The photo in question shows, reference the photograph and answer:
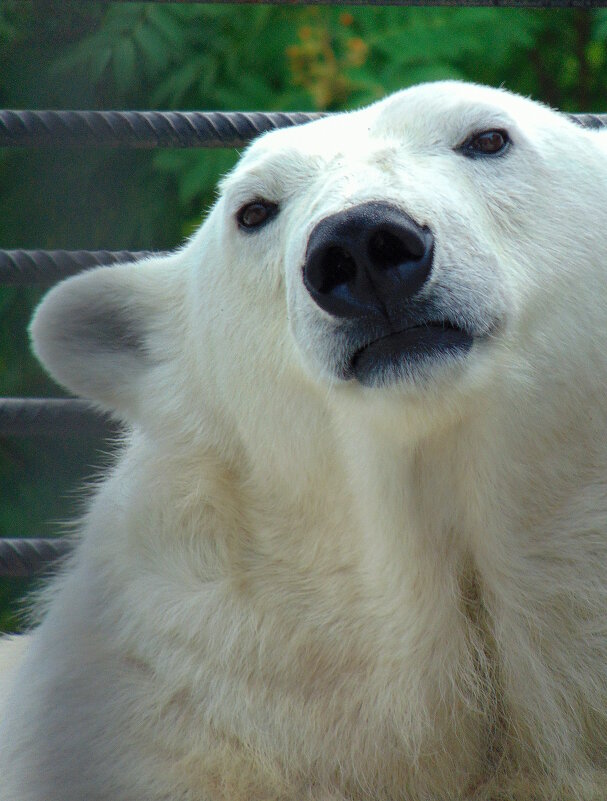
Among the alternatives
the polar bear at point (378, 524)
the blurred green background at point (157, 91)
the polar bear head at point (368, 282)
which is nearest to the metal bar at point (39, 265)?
the polar bear head at point (368, 282)

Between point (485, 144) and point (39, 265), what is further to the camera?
point (39, 265)

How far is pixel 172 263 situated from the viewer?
2469 millimetres

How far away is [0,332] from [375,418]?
3.77 meters

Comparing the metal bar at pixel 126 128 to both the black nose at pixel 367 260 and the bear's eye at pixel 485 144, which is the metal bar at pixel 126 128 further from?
the black nose at pixel 367 260

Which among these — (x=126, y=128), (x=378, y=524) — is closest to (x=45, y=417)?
(x=126, y=128)

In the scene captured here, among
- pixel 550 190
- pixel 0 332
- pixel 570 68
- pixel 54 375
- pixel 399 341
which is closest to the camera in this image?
pixel 399 341

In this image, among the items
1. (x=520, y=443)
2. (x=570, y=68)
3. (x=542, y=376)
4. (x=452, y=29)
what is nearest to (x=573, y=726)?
(x=520, y=443)

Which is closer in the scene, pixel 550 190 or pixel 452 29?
pixel 550 190

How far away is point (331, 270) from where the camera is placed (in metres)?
1.62

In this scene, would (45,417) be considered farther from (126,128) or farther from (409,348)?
(409,348)

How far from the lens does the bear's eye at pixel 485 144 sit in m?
1.94

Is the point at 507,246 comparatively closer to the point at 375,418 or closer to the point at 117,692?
the point at 375,418

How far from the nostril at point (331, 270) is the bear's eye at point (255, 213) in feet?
1.50

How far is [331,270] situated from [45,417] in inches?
61.8
